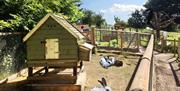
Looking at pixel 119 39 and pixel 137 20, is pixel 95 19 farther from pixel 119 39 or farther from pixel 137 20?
pixel 119 39

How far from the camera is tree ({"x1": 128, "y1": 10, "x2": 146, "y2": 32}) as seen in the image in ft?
277

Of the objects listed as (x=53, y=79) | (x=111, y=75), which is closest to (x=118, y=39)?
(x=111, y=75)

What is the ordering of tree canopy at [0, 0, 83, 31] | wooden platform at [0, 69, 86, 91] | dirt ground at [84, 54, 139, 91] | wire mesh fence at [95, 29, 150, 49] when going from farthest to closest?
wire mesh fence at [95, 29, 150, 49]
dirt ground at [84, 54, 139, 91]
tree canopy at [0, 0, 83, 31]
wooden platform at [0, 69, 86, 91]

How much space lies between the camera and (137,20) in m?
86.1

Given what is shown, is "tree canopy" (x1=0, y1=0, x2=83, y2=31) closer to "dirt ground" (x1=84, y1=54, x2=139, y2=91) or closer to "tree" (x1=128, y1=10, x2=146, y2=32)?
"dirt ground" (x1=84, y1=54, x2=139, y2=91)

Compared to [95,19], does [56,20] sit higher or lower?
lower

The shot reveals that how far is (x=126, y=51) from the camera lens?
25156 mm

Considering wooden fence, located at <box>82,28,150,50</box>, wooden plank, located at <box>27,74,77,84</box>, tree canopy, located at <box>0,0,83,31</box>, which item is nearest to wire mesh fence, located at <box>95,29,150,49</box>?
wooden fence, located at <box>82,28,150,50</box>

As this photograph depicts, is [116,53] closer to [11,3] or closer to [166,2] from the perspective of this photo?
[11,3]

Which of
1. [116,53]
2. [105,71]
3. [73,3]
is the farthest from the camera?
[116,53]

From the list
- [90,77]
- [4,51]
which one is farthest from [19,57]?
[90,77]

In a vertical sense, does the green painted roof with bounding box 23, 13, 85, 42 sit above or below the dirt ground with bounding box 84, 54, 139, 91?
above

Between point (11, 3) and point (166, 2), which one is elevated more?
point (166, 2)

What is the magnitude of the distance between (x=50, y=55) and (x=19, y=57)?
1.48 metres
